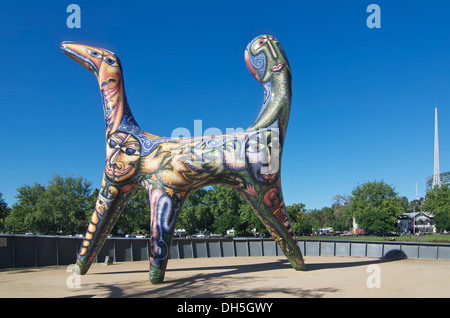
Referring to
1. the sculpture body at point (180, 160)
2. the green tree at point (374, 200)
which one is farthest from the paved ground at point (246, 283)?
the green tree at point (374, 200)

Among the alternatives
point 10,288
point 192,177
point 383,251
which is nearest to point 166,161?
point 192,177

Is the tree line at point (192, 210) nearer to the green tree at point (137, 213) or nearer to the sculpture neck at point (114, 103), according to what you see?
the green tree at point (137, 213)

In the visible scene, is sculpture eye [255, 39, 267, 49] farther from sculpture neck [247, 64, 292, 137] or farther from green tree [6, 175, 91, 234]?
green tree [6, 175, 91, 234]

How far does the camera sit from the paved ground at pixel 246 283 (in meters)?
9.85

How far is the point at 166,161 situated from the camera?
12922 mm

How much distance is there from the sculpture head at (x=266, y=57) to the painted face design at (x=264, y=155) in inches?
96.0

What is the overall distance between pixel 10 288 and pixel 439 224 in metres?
82.9

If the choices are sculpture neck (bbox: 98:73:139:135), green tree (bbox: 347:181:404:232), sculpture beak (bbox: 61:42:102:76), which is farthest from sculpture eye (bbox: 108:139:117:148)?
green tree (bbox: 347:181:404:232)

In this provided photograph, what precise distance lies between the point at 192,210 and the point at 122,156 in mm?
53147

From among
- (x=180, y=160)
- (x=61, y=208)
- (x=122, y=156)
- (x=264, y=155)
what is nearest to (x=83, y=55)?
(x=122, y=156)

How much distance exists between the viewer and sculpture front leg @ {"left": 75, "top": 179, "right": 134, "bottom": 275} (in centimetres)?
1391

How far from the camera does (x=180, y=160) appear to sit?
12.8 m

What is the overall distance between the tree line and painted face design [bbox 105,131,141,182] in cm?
4208
